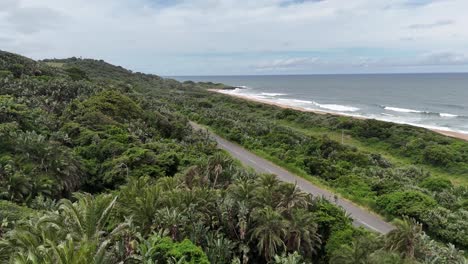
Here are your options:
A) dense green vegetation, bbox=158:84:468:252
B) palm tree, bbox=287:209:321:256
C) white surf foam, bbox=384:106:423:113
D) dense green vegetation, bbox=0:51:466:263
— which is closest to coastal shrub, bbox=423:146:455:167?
dense green vegetation, bbox=158:84:468:252

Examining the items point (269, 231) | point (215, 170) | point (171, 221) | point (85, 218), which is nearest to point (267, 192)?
point (269, 231)

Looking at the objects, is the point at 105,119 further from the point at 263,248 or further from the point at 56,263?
the point at 56,263

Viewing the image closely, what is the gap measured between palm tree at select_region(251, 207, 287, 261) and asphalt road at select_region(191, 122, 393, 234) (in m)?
6.09

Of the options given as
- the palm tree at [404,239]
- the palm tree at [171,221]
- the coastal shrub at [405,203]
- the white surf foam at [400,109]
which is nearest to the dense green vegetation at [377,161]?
the coastal shrub at [405,203]

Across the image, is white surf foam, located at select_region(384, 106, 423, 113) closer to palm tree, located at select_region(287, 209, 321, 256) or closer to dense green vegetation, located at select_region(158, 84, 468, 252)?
dense green vegetation, located at select_region(158, 84, 468, 252)

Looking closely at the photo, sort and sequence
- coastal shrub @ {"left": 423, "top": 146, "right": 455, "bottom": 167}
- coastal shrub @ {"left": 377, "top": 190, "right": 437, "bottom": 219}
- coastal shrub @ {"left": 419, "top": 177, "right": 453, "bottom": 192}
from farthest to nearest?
coastal shrub @ {"left": 423, "top": 146, "right": 455, "bottom": 167} → coastal shrub @ {"left": 419, "top": 177, "right": 453, "bottom": 192} → coastal shrub @ {"left": 377, "top": 190, "right": 437, "bottom": 219}

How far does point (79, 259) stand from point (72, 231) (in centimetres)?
627

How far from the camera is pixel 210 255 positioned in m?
22.9

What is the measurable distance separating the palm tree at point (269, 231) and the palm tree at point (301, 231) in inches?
27.1

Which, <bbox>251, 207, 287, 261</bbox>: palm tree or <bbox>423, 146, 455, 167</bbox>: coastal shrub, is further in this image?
<bbox>423, 146, 455, 167</bbox>: coastal shrub

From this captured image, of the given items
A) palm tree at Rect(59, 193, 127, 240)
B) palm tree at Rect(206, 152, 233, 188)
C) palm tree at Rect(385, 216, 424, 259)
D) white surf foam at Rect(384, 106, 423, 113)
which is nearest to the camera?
palm tree at Rect(59, 193, 127, 240)

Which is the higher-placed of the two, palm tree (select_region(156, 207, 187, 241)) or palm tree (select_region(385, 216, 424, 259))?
palm tree (select_region(156, 207, 187, 241))

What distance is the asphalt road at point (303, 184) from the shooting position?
33438 millimetres

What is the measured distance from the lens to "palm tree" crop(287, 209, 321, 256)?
25312mm
